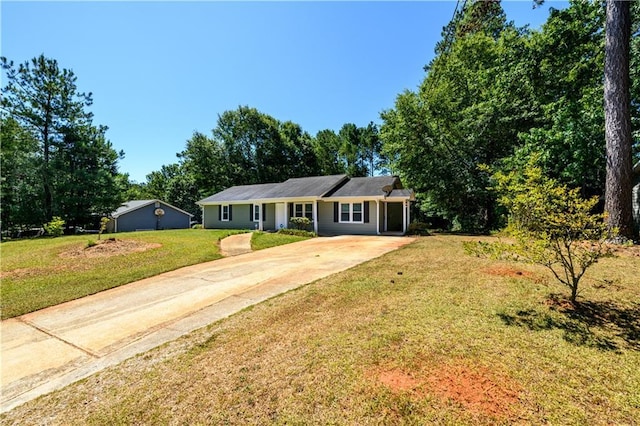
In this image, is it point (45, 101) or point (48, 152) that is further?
point (48, 152)

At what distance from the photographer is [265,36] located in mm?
13547

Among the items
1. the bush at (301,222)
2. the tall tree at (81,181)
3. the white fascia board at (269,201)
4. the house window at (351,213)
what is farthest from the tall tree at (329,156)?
the tall tree at (81,181)

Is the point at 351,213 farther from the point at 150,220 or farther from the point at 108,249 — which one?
the point at 150,220

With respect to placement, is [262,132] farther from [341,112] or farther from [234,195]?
[234,195]

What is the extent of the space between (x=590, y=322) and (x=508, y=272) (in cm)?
263

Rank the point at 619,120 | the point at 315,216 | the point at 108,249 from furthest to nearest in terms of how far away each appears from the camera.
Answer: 1. the point at 315,216
2. the point at 108,249
3. the point at 619,120

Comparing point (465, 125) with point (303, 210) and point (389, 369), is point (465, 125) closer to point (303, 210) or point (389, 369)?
point (303, 210)

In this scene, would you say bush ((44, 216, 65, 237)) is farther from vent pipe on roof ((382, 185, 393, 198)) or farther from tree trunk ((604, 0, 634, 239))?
tree trunk ((604, 0, 634, 239))

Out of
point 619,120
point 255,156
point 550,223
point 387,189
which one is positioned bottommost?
point 550,223

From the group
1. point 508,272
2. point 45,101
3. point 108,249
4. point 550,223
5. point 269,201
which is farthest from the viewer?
point 45,101

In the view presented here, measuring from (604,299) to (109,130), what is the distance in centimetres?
3398

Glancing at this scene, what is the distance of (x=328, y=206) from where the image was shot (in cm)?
1836

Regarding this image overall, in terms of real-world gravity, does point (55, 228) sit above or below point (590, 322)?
above

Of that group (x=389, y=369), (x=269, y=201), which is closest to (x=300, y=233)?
(x=269, y=201)
